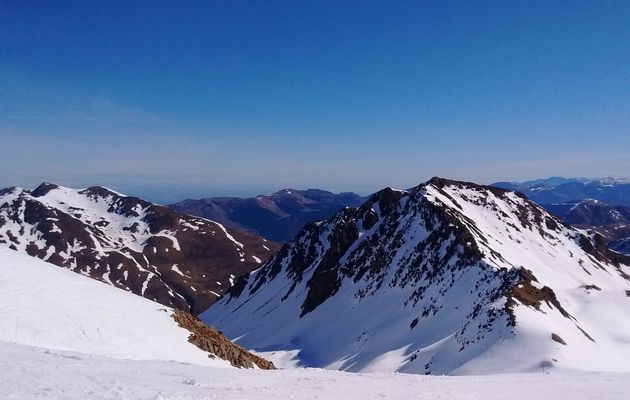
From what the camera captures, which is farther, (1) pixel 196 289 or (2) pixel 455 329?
(1) pixel 196 289

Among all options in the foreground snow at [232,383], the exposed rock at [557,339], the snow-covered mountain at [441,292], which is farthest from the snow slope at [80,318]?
the exposed rock at [557,339]

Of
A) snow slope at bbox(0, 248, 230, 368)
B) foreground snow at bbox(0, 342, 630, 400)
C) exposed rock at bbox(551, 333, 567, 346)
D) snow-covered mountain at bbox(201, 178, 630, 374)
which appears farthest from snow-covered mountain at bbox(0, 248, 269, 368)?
exposed rock at bbox(551, 333, 567, 346)

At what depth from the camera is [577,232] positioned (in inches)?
4213

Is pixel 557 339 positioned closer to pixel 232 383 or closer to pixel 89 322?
pixel 232 383

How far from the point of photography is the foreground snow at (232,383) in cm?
1419

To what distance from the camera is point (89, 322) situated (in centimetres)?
2333

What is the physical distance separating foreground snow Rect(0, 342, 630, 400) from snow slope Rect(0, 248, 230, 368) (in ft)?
7.99

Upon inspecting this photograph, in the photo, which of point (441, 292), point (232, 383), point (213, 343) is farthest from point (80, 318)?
point (441, 292)

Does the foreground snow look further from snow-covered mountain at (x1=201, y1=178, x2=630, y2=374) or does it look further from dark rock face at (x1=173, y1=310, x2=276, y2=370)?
snow-covered mountain at (x1=201, y1=178, x2=630, y2=374)

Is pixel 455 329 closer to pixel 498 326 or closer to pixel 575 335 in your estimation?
pixel 498 326

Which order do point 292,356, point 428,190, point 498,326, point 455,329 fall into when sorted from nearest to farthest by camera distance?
point 498,326
point 455,329
point 292,356
point 428,190

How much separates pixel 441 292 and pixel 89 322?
174ft

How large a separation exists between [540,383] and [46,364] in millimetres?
18995

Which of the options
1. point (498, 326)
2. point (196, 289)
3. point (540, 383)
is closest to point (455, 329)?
point (498, 326)
